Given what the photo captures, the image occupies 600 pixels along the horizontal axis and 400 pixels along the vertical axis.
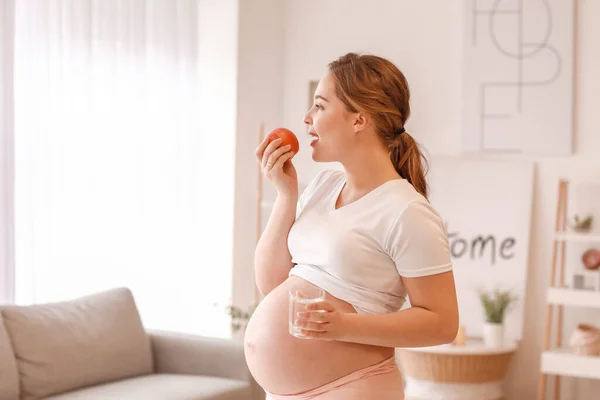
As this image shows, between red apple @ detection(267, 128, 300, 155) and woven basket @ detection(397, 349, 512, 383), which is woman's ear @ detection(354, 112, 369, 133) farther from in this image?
woven basket @ detection(397, 349, 512, 383)

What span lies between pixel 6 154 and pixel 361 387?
2.41 m

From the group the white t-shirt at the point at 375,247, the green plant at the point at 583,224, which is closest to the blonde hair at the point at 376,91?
the white t-shirt at the point at 375,247

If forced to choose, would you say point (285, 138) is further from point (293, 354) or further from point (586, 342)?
point (586, 342)

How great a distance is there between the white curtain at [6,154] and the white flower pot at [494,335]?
88.7 inches

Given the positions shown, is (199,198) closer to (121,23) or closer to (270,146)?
(121,23)

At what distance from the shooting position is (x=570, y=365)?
4086 mm

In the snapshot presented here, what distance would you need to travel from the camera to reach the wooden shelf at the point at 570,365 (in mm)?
4023

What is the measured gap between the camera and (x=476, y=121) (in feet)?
15.1

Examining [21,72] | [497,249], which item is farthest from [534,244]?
[21,72]

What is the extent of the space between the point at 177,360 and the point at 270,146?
84.8 inches

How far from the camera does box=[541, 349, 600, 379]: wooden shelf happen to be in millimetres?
4023

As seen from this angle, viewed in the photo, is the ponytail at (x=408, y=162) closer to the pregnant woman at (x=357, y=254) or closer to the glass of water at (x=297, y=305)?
the pregnant woman at (x=357, y=254)

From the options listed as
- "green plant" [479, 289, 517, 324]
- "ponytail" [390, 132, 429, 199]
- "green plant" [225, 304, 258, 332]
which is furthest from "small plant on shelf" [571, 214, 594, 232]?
"ponytail" [390, 132, 429, 199]

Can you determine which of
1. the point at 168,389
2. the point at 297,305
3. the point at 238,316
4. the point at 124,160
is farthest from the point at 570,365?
the point at 297,305
